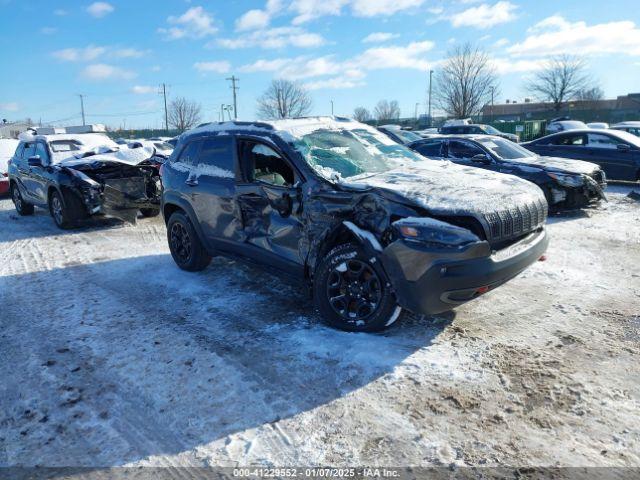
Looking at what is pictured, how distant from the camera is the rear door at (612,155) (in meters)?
11.1

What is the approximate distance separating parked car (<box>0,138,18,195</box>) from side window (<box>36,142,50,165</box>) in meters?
4.27

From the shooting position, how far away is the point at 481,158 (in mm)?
9211

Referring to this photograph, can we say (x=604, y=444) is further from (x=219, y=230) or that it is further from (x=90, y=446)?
(x=219, y=230)

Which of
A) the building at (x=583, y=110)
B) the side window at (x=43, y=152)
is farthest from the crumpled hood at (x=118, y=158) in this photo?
the building at (x=583, y=110)

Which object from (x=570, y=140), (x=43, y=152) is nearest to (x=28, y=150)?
(x=43, y=152)

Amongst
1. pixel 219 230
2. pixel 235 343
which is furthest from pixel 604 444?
pixel 219 230

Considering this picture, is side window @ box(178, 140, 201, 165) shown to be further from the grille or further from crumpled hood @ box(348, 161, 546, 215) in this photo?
the grille

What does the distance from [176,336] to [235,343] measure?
22.5 inches

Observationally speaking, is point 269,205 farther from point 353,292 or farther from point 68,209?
point 68,209

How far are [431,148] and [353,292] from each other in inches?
279

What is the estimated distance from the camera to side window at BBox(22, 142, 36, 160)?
1001 centimetres

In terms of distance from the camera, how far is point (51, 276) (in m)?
6.10

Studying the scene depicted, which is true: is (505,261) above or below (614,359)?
above

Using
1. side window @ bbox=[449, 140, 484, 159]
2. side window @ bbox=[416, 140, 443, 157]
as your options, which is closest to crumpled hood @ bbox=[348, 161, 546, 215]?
side window @ bbox=[449, 140, 484, 159]
